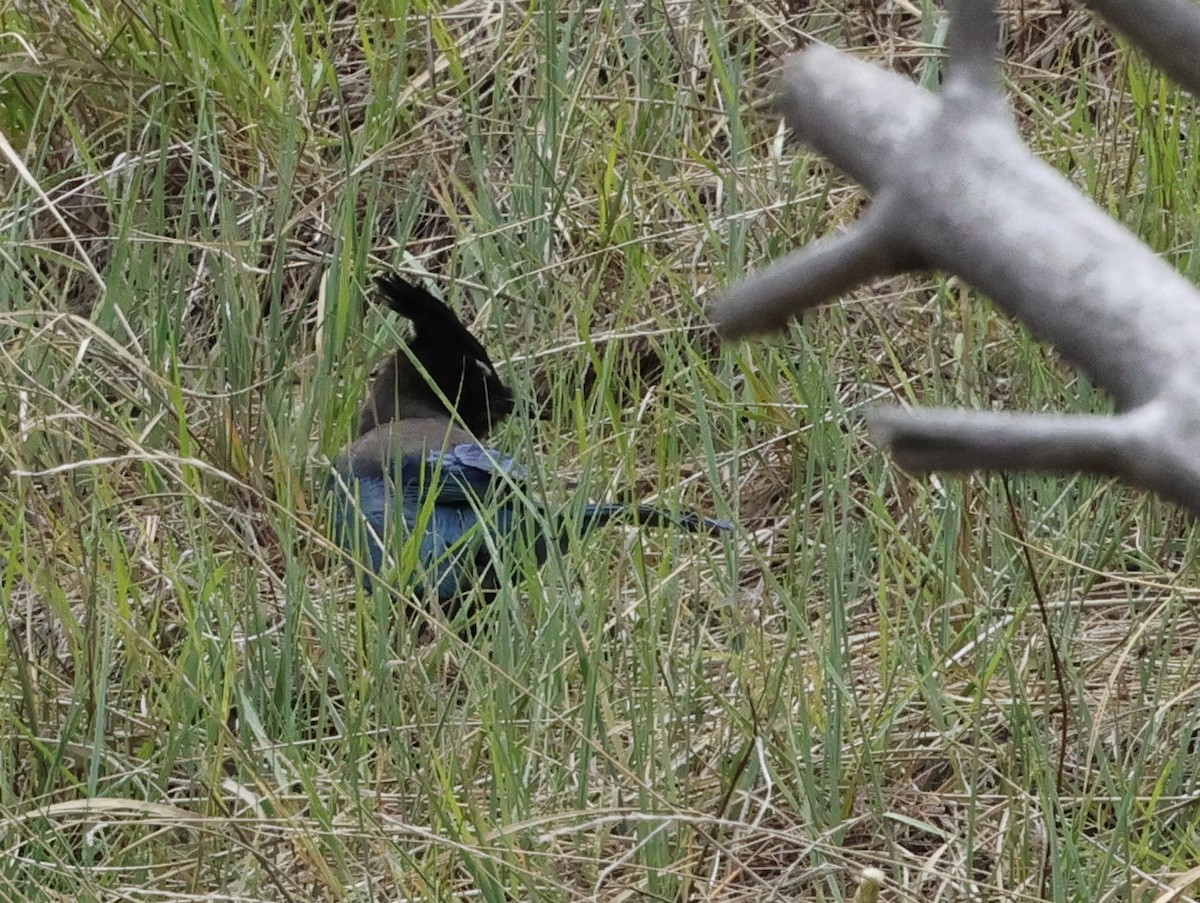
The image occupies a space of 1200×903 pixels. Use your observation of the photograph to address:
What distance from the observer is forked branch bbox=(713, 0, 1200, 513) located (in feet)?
1.34

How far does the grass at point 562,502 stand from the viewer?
199 centimetres

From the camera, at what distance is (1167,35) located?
19.2 inches

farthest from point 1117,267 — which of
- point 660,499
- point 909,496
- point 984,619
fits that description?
point 909,496

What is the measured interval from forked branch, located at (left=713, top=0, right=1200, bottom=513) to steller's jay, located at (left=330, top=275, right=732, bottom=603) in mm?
1938

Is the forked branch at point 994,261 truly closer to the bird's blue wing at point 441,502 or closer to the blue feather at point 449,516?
the blue feather at point 449,516

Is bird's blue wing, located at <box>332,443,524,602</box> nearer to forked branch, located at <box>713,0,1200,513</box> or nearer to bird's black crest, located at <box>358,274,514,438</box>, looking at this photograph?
bird's black crest, located at <box>358,274,514,438</box>

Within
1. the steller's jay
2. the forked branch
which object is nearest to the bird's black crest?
the steller's jay

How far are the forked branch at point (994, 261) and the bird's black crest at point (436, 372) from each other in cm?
265

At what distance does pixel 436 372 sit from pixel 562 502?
0.78m

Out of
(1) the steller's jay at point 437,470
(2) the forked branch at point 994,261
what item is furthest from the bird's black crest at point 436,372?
(2) the forked branch at point 994,261

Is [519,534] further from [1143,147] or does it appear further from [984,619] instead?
[1143,147]

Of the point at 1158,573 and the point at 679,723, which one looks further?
the point at 1158,573

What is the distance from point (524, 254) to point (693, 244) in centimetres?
29

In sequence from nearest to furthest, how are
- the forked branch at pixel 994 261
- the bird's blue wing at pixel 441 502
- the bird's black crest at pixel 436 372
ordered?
the forked branch at pixel 994 261
the bird's blue wing at pixel 441 502
the bird's black crest at pixel 436 372
